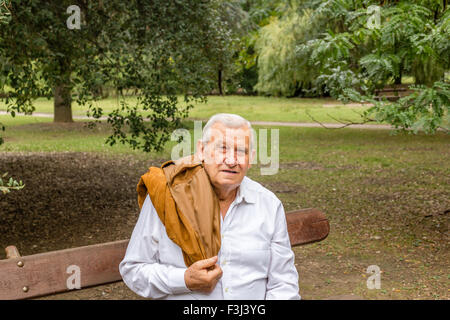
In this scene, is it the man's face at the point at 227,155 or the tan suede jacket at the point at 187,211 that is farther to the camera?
the man's face at the point at 227,155

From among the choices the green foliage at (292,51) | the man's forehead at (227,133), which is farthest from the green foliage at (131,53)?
the green foliage at (292,51)

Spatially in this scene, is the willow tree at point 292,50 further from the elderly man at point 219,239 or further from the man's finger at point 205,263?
the man's finger at point 205,263

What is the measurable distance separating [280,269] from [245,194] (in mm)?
384

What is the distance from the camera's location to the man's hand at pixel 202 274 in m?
2.45

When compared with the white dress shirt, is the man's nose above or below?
above

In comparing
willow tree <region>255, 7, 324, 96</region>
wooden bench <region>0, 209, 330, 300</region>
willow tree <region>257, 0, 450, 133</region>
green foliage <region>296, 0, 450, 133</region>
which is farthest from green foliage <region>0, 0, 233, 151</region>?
willow tree <region>255, 7, 324, 96</region>

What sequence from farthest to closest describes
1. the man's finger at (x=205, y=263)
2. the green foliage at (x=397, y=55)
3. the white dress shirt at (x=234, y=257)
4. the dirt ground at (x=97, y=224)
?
the dirt ground at (x=97, y=224) → the green foliage at (x=397, y=55) → the white dress shirt at (x=234, y=257) → the man's finger at (x=205, y=263)

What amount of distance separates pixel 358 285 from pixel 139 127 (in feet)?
12.4

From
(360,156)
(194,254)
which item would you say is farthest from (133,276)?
(360,156)

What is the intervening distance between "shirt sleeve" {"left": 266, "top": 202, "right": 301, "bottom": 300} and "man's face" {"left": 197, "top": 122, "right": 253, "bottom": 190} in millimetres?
265

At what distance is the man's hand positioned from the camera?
2451 mm

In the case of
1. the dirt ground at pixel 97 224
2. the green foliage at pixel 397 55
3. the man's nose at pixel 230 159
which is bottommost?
the dirt ground at pixel 97 224

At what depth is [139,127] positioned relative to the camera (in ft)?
25.8

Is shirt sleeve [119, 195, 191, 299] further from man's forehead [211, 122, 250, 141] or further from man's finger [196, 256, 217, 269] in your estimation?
man's forehead [211, 122, 250, 141]
